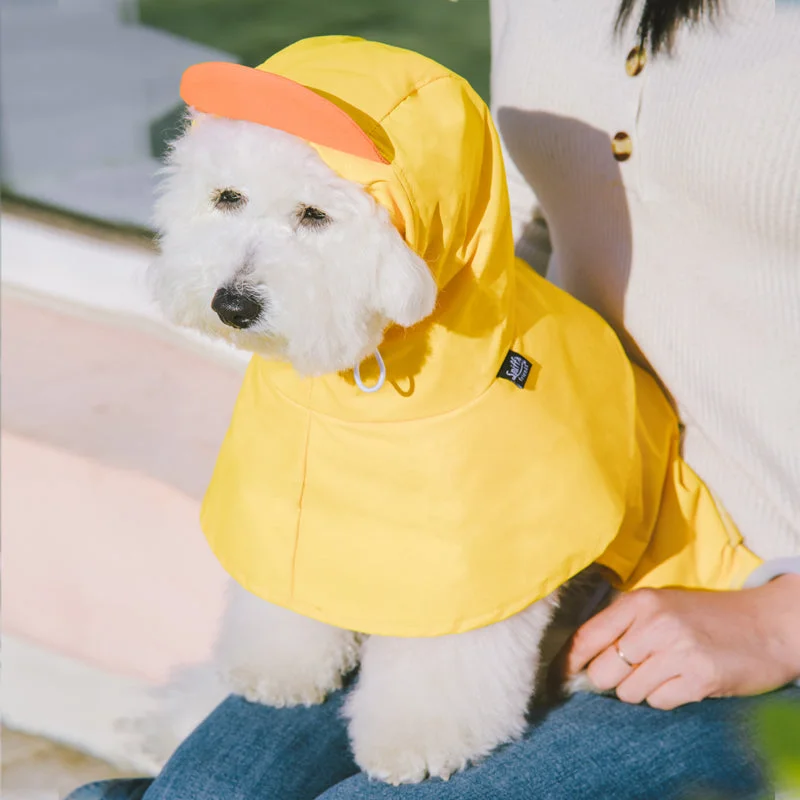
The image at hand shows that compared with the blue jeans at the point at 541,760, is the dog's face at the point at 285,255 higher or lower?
higher

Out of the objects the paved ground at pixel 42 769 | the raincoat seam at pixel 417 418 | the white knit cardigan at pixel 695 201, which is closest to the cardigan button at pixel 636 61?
the white knit cardigan at pixel 695 201

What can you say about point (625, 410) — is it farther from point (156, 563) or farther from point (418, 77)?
point (156, 563)

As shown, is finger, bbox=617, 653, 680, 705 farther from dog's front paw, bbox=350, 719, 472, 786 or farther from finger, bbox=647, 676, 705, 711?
dog's front paw, bbox=350, 719, 472, 786

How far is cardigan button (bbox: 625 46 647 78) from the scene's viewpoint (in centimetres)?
94

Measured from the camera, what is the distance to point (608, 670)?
3.12 ft

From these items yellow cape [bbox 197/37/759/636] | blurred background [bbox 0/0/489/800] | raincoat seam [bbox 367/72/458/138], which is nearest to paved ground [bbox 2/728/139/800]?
blurred background [bbox 0/0/489/800]

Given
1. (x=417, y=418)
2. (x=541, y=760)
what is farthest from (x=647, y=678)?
(x=417, y=418)

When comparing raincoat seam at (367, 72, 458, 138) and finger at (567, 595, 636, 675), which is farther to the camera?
finger at (567, 595, 636, 675)

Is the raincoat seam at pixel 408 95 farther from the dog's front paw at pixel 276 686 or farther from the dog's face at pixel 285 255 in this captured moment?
the dog's front paw at pixel 276 686

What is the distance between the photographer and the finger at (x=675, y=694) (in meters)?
0.91

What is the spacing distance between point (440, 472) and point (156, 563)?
2.39 feet

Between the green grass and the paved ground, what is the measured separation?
1277mm

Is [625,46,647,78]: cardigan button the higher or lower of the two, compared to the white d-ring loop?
higher

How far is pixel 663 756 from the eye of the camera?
0.90m
